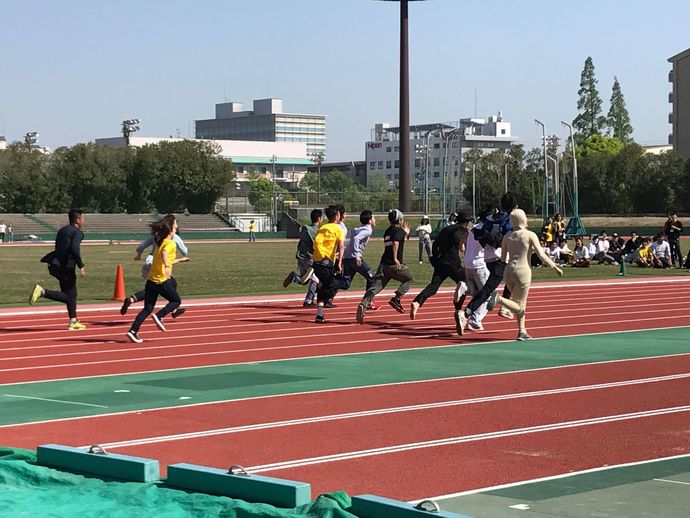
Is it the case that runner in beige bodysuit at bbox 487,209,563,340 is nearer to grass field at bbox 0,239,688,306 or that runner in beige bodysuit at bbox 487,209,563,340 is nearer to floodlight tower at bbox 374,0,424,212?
grass field at bbox 0,239,688,306

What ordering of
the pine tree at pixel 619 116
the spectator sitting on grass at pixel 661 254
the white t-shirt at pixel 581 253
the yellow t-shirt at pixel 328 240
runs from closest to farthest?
the yellow t-shirt at pixel 328 240
the spectator sitting on grass at pixel 661 254
the white t-shirt at pixel 581 253
the pine tree at pixel 619 116

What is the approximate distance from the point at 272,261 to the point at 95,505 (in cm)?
3857

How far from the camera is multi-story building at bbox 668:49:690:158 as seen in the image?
117 metres

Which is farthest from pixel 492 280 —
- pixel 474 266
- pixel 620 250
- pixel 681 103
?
pixel 681 103

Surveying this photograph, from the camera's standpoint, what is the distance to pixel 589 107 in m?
156

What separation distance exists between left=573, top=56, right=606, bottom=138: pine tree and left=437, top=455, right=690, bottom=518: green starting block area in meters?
150

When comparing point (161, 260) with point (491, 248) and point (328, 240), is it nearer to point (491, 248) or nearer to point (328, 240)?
point (328, 240)

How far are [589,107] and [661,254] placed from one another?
120 m

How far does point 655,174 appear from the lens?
105188 millimetres

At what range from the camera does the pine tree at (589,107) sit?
154875mm

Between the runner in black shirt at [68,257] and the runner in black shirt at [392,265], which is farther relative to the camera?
the runner in black shirt at [392,265]

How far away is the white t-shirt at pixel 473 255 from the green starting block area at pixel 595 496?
9.69 m

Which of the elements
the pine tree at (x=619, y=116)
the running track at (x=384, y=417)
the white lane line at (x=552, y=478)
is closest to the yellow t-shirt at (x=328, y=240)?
the running track at (x=384, y=417)

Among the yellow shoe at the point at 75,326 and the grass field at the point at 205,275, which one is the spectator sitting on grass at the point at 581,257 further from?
the yellow shoe at the point at 75,326
